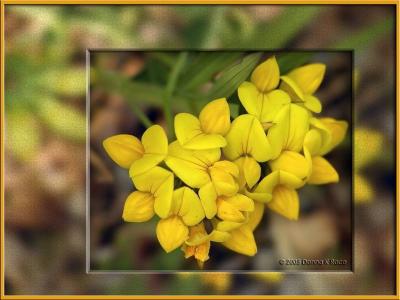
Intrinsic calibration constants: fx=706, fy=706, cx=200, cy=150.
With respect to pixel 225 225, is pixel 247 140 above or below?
above

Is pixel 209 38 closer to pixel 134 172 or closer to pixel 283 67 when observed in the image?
pixel 283 67

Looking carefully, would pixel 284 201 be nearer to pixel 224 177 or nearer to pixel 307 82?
pixel 224 177

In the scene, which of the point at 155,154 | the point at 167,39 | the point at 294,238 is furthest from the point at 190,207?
the point at 167,39

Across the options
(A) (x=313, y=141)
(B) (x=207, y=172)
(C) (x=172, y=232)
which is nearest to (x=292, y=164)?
(A) (x=313, y=141)

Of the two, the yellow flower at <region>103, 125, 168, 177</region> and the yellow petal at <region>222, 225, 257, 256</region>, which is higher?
the yellow flower at <region>103, 125, 168, 177</region>

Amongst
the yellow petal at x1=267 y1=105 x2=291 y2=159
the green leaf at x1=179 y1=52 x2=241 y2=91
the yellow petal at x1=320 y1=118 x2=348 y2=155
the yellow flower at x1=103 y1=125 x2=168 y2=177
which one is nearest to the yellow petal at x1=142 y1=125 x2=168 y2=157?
the yellow flower at x1=103 y1=125 x2=168 y2=177

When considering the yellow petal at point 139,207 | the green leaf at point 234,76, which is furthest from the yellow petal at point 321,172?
the yellow petal at point 139,207

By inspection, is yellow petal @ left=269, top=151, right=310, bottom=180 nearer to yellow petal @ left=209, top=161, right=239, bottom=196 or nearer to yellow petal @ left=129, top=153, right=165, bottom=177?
→ yellow petal @ left=209, top=161, right=239, bottom=196
